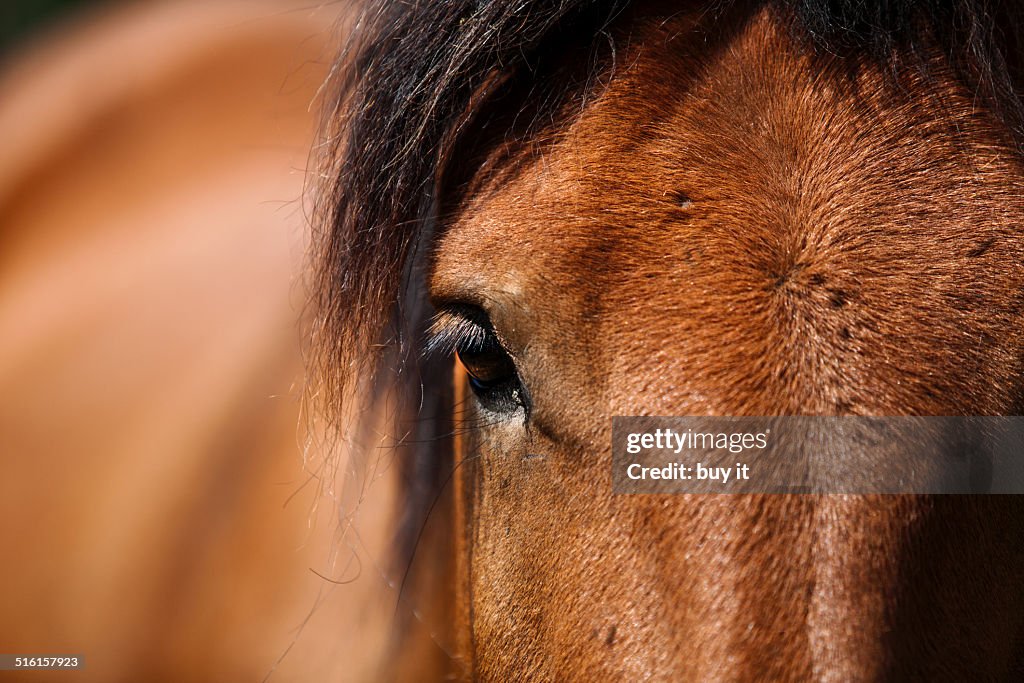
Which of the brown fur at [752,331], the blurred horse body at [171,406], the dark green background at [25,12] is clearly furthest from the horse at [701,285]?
the dark green background at [25,12]

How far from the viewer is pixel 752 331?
0.84m

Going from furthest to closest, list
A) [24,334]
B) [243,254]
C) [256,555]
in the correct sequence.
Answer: [24,334] → [243,254] → [256,555]

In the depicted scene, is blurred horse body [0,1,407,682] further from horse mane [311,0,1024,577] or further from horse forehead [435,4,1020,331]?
horse forehead [435,4,1020,331]

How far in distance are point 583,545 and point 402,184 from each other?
1.67 ft

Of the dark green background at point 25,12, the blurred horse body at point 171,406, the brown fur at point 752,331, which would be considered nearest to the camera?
the brown fur at point 752,331

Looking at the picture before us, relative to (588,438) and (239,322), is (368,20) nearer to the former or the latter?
(588,438)

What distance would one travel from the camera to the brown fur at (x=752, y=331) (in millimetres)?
787

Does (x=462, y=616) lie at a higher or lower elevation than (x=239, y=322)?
lower

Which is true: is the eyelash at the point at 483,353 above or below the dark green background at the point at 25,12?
below

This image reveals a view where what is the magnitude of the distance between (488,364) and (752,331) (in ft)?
1.10

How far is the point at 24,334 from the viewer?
235 centimetres

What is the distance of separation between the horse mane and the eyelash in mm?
106

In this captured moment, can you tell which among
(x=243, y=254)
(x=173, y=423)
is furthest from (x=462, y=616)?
(x=243, y=254)

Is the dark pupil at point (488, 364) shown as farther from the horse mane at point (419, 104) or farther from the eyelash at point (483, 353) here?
the horse mane at point (419, 104)
